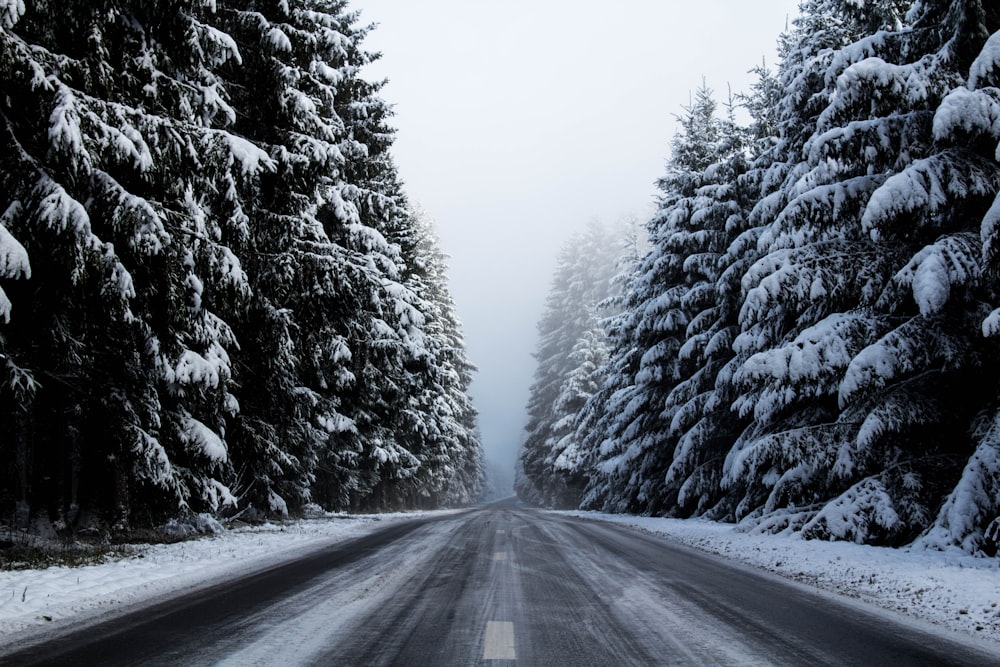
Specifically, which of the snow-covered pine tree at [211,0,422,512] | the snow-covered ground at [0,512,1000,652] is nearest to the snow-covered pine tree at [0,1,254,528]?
the snow-covered pine tree at [211,0,422,512]

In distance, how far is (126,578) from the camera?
7879mm

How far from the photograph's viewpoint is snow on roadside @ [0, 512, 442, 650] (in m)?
5.99

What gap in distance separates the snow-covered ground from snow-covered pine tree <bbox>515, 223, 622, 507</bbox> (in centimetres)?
2327

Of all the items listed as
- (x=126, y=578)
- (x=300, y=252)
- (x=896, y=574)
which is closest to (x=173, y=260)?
(x=126, y=578)

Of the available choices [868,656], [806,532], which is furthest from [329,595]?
[806,532]

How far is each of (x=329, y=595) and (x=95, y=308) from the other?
5205mm

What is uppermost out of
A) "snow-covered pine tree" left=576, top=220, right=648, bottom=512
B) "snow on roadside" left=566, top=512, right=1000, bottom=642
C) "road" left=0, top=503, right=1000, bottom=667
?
"snow-covered pine tree" left=576, top=220, right=648, bottom=512

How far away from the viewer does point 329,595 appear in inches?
271

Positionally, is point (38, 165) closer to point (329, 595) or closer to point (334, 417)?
point (329, 595)

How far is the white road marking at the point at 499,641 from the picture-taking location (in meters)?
4.63

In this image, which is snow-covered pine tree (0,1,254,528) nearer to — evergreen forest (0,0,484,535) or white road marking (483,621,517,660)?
evergreen forest (0,0,484,535)

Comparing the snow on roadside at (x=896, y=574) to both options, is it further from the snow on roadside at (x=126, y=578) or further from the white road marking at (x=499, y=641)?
the snow on roadside at (x=126, y=578)

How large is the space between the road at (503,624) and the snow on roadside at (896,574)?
564 mm

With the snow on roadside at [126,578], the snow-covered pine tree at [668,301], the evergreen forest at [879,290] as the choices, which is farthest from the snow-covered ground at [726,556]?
the snow-covered pine tree at [668,301]
